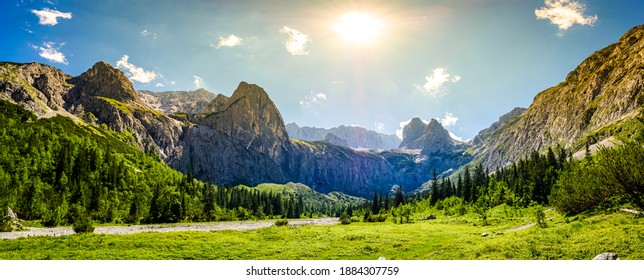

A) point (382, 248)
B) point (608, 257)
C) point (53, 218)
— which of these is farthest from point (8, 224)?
point (608, 257)

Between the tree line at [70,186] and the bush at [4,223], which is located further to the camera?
the tree line at [70,186]

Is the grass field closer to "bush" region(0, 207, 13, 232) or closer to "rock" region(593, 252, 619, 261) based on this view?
"rock" region(593, 252, 619, 261)

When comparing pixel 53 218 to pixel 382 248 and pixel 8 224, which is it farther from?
pixel 382 248

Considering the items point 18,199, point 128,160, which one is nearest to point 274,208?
point 128,160

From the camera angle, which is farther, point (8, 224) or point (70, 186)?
point (70, 186)

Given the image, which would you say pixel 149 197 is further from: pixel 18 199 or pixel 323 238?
pixel 323 238

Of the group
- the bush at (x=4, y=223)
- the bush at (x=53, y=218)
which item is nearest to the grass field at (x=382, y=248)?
the bush at (x=4, y=223)

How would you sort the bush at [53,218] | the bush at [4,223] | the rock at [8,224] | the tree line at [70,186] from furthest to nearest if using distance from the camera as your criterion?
1. the tree line at [70,186]
2. the bush at [53,218]
3. the rock at [8,224]
4. the bush at [4,223]

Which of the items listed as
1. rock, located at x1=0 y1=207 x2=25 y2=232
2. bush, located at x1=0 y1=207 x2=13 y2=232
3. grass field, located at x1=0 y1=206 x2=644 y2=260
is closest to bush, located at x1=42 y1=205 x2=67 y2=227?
rock, located at x1=0 y1=207 x2=25 y2=232

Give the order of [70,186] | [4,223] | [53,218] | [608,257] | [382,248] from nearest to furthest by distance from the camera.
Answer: [608,257], [382,248], [4,223], [53,218], [70,186]

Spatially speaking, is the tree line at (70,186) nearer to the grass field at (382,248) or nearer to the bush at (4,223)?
the bush at (4,223)

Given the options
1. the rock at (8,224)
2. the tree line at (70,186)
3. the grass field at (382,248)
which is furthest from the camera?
the tree line at (70,186)

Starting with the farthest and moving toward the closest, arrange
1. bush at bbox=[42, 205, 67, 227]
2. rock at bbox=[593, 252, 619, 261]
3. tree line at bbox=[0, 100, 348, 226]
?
1. tree line at bbox=[0, 100, 348, 226]
2. bush at bbox=[42, 205, 67, 227]
3. rock at bbox=[593, 252, 619, 261]

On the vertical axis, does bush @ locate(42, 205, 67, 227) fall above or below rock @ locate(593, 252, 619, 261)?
below
